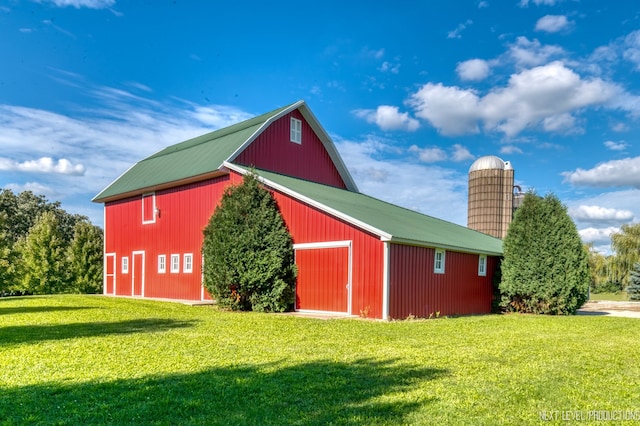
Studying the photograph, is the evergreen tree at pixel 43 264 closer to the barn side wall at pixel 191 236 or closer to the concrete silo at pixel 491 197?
the barn side wall at pixel 191 236

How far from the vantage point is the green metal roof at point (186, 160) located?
1859 cm

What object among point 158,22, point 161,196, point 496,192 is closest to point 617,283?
point 496,192

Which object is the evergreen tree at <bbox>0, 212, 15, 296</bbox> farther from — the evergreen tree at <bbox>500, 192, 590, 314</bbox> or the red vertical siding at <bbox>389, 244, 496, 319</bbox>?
the evergreen tree at <bbox>500, 192, 590, 314</bbox>

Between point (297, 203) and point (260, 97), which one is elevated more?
point (260, 97)

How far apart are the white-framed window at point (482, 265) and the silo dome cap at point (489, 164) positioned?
13.2 metres

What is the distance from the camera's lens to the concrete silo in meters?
28.3

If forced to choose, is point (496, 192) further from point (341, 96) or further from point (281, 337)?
point (281, 337)

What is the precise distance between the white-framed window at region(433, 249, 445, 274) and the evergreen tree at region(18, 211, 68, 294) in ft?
90.6

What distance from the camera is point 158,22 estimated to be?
51.7 feet

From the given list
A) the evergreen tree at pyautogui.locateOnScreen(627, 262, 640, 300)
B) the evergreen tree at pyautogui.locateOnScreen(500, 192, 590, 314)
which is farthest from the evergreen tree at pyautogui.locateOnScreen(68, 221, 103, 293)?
the evergreen tree at pyautogui.locateOnScreen(627, 262, 640, 300)

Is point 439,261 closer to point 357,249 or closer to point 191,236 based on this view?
point 357,249

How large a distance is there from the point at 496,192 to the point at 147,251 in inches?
831

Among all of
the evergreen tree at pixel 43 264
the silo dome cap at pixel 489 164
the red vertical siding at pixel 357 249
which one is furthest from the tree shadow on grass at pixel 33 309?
the silo dome cap at pixel 489 164

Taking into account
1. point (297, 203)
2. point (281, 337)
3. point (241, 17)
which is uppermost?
point (241, 17)
